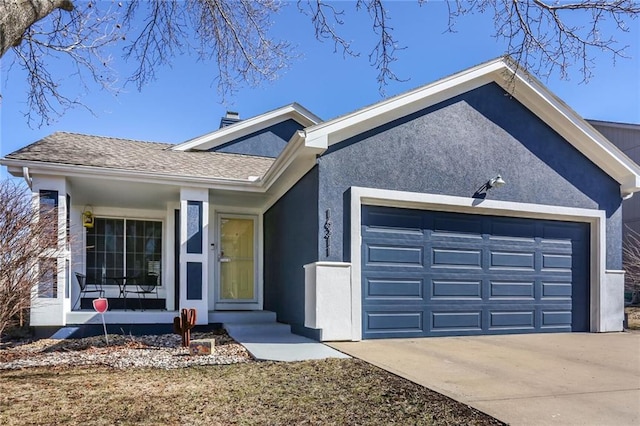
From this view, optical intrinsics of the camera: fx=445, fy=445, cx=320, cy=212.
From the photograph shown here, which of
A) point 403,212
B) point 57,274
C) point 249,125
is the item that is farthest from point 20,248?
point 249,125

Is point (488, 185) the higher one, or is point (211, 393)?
point (488, 185)

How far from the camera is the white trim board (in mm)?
7344

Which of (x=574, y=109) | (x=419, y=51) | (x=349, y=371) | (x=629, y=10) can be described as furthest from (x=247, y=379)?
(x=574, y=109)

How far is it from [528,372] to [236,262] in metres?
7.25

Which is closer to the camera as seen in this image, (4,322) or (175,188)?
(4,322)

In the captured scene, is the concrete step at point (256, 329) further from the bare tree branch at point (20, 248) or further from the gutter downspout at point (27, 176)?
the gutter downspout at point (27, 176)

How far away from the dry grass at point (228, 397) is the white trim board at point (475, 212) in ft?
6.50

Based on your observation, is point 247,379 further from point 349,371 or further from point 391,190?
point 391,190

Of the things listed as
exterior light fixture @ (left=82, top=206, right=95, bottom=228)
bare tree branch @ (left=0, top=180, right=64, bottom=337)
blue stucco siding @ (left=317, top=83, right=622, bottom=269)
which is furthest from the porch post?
exterior light fixture @ (left=82, top=206, right=95, bottom=228)

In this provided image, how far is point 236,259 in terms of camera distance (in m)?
10.8

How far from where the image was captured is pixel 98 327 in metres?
8.52

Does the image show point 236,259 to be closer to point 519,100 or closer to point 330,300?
point 330,300

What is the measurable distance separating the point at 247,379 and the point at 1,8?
4031 millimetres

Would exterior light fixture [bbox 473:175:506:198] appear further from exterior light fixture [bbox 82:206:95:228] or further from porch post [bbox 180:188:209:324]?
exterior light fixture [bbox 82:206:95:228]
